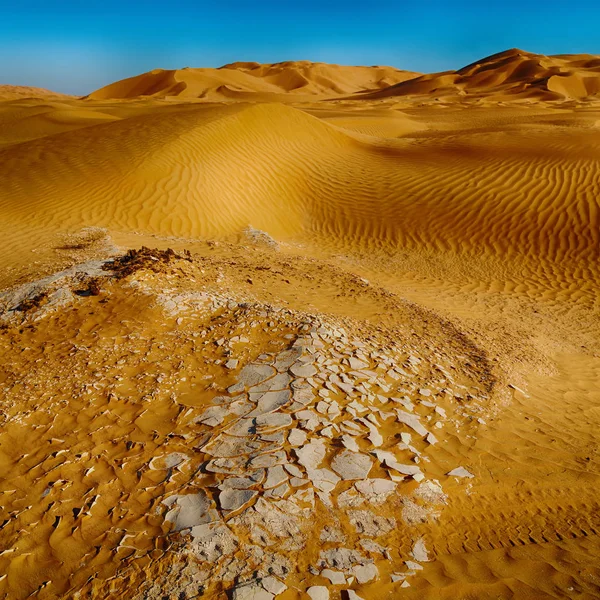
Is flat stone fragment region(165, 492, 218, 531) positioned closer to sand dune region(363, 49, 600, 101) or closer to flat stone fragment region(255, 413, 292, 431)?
flat stone fragment region(255, 413, 292, 431)

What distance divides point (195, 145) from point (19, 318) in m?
8.48

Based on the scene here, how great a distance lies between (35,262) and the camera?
710 cm

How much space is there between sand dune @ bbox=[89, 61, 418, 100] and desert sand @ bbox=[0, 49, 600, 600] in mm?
40266

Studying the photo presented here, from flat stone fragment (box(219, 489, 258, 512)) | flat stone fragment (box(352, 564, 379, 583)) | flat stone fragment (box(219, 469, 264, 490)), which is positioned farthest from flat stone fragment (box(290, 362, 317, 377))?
flat stone fragment (box(352, 564, 379, 583))

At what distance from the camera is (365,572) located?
8.30ft

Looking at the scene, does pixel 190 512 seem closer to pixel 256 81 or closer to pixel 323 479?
pixel 323 479

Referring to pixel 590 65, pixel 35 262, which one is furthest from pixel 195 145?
pixel 590 65

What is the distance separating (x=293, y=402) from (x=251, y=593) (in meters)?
1.57

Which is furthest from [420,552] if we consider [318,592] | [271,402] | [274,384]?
[274,384]

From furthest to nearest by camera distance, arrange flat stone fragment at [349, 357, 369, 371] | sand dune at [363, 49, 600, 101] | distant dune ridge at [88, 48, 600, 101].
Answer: distant dune ridge at [88, 48, 600, 101]
sand dune at [363, 49, 600, 101]
flat stone fragment at [349, 357, 369, 371]

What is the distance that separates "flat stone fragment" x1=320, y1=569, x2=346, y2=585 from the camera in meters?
2.46

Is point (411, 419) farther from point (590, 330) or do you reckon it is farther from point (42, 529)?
point (590, 330)

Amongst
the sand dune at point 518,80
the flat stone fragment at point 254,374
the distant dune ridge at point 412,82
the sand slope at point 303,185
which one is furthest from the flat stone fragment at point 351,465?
the sand dune at point 518,80

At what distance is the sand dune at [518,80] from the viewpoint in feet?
141
